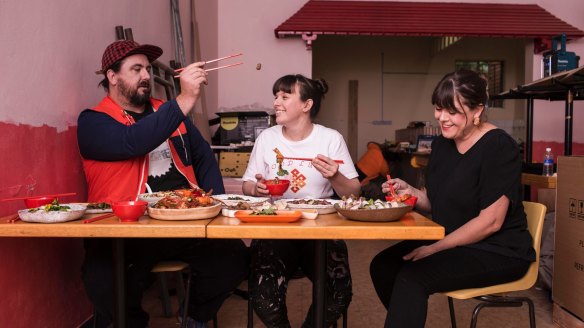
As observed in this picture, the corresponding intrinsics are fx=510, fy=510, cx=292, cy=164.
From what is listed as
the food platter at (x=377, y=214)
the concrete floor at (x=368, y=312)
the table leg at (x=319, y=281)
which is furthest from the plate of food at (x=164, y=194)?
the concrete floor at (x=368, y=312)

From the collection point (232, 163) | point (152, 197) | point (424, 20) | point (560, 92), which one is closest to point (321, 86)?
point (152, 197)

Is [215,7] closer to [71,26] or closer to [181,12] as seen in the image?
[181,12]

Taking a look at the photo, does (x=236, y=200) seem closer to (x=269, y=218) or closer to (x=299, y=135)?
(x=269, y=218)

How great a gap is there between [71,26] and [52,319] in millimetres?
1429

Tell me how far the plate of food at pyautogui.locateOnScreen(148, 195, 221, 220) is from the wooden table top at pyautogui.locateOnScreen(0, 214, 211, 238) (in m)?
0.06

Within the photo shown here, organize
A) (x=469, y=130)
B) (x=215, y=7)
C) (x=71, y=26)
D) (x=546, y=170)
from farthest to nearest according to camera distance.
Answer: (x=215, y=7), (x=546, y=170), (x=71, y=26), (x=469, y=130)

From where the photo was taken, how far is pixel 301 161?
258 cm

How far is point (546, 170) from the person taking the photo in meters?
3.73

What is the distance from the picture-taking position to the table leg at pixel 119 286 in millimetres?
1882

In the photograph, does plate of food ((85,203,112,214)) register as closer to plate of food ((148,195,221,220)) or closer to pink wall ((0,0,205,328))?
plate of food ((148,195,221,220))

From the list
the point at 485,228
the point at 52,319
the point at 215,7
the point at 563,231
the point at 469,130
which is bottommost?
the point at 52,319

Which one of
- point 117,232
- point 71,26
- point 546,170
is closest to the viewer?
point 117,232

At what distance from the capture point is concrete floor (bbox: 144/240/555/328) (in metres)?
3.09

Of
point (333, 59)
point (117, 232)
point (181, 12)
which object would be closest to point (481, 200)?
point (117, 232)
